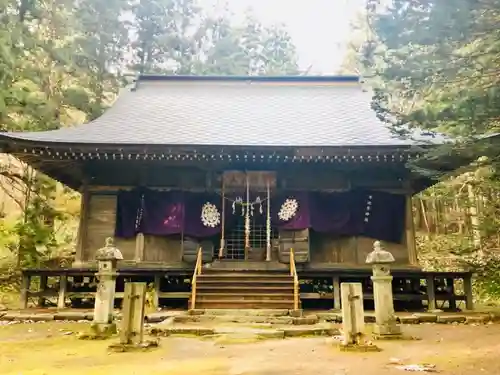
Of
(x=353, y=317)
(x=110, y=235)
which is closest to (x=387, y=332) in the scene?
(x=353, y=317)

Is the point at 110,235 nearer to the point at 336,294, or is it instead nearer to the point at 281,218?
the point at 281,218

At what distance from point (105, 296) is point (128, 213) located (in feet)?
17.6

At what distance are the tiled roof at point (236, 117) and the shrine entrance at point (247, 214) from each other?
1.10m

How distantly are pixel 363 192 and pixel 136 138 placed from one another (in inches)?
250

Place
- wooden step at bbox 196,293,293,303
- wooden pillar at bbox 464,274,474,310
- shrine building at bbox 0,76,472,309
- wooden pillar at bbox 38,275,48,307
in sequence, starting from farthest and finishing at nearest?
1. wooden pillar at bbox 38,275,48,307
2. shrine building at bbox 0,76,472,309
3. wooden pillar at bbox 464,274,474,310
4. wooden step at bbox 196,293,293,303

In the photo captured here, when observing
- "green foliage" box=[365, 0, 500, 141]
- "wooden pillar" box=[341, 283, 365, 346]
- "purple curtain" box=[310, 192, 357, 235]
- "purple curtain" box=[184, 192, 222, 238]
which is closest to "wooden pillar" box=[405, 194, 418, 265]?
"purple curtain" box=[310, 192, 357, 235]

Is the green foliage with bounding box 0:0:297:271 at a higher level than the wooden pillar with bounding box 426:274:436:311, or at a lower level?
higher

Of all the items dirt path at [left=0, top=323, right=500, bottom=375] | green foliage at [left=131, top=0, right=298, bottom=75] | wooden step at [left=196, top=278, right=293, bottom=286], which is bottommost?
dirt path at [left=0, top=323, right=500, bottom=375]

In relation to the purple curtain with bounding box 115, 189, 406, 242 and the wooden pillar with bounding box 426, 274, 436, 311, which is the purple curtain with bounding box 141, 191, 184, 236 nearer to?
the purple curtain with bounding box 115, 189, 406, 242

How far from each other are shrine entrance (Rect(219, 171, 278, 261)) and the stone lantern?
479 cm

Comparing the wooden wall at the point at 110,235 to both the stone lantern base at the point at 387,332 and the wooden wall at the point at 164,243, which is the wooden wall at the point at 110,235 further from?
the stone lantern base at the point at 387,332

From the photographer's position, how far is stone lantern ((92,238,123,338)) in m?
6.82

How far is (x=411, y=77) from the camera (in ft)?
19.4

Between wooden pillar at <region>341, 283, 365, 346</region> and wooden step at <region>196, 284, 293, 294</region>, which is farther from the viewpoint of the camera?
wooden step at <region>196, 284, 293, 294</region>
